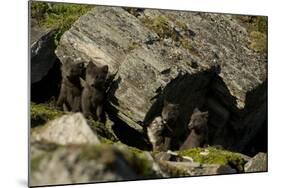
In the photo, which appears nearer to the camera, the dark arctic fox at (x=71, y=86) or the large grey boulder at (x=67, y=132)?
the large grey boulder at (x=67, y=132)

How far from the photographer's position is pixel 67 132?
29.1 feet

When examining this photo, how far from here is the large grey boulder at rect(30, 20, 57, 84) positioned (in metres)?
8.98

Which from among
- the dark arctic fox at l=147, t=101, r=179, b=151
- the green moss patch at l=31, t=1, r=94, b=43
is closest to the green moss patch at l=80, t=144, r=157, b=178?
the dark arctic fox at l=147, t=101, r=179, b=151

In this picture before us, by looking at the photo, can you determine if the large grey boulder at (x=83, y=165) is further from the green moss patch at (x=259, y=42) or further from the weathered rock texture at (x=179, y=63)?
the green moss patch at (x=259, y=42)

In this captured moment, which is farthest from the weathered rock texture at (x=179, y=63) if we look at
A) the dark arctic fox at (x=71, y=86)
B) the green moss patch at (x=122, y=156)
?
the green moss patch at (x=122, y=156)

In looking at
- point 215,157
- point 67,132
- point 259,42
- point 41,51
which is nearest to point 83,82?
point 41,51

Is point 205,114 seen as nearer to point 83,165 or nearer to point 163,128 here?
point 163,128

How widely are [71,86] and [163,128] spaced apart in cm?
132

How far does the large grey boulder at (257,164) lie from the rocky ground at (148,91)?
1cm

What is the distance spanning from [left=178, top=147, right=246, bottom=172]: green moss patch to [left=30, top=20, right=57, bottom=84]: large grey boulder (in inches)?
80.5

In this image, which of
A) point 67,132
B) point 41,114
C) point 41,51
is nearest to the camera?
point 67,132

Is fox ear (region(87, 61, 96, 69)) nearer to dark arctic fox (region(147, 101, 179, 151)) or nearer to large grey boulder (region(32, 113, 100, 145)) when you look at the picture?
large grey boulder (region(32, 113, 100, 145))

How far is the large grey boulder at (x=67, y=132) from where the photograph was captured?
8758mm
